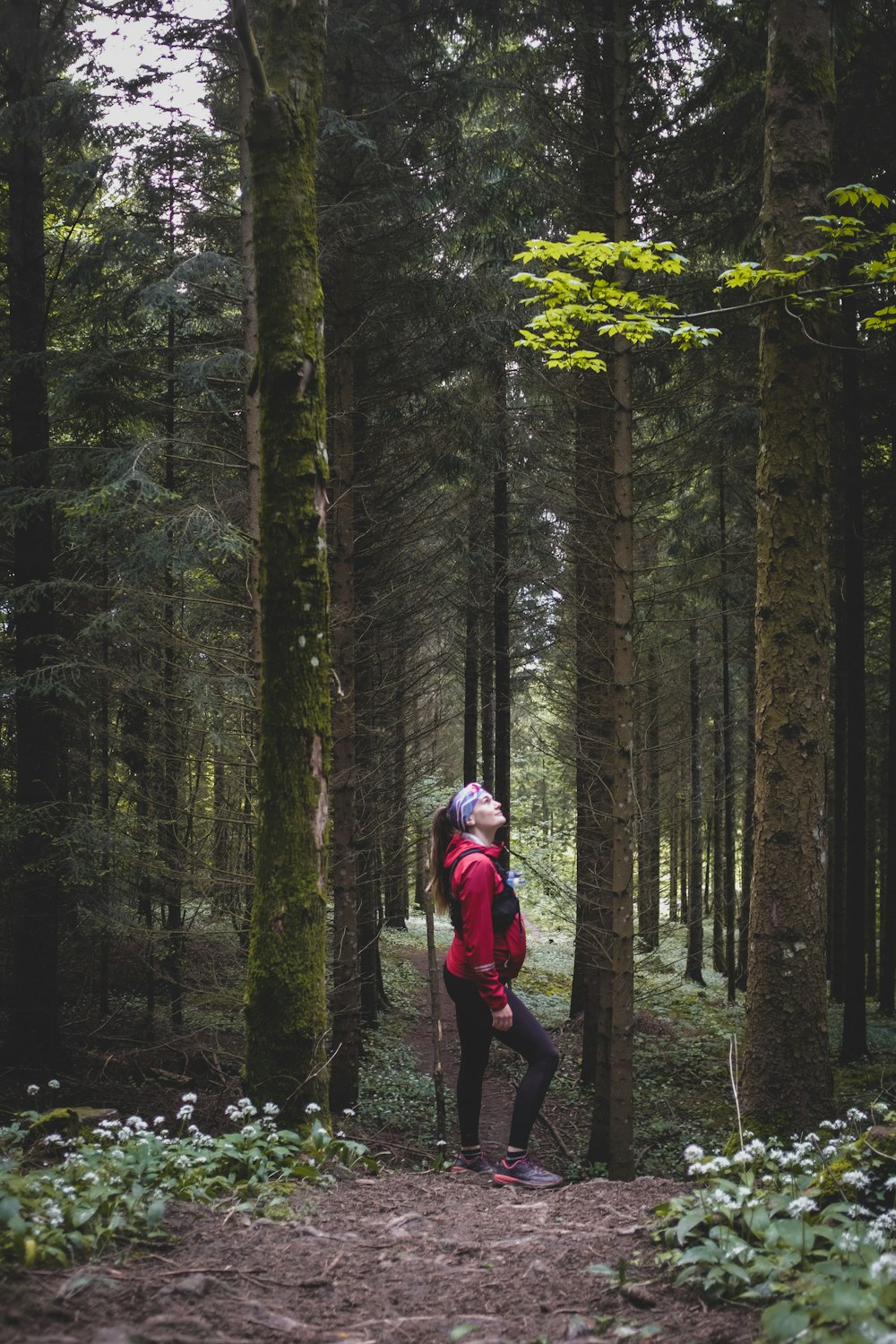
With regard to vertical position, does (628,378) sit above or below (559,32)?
below

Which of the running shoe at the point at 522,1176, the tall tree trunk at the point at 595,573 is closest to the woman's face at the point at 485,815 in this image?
the running shoe at the point at 522,1176

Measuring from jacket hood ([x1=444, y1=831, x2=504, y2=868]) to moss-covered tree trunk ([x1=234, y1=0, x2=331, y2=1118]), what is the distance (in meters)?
0.86

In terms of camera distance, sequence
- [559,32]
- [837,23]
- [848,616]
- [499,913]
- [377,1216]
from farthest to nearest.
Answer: [848,616]
[559,32]
[837,23]
[499,913]
[377,1216]

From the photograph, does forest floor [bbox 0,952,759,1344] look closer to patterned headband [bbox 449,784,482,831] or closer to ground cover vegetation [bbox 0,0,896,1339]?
ground cover vegetation [bbox 0,0,896,1339]

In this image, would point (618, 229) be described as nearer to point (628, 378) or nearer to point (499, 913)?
point (628, 378)

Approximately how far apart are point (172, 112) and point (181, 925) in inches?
389

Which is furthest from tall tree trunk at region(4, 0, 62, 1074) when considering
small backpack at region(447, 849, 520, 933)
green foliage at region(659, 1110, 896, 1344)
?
green foliage at region(659, 1110, 896, 1344)

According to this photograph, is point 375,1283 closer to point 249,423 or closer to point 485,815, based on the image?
point 485,815

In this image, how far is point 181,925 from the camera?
12.1 metres

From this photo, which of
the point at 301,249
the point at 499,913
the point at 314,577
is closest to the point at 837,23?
the point at 301,249

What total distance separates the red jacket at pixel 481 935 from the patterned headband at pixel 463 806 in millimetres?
116

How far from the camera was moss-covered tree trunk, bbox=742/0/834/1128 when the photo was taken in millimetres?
5078

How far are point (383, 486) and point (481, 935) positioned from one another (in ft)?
20.9

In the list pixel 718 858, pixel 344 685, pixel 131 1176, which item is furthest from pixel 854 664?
pixel 718 858
